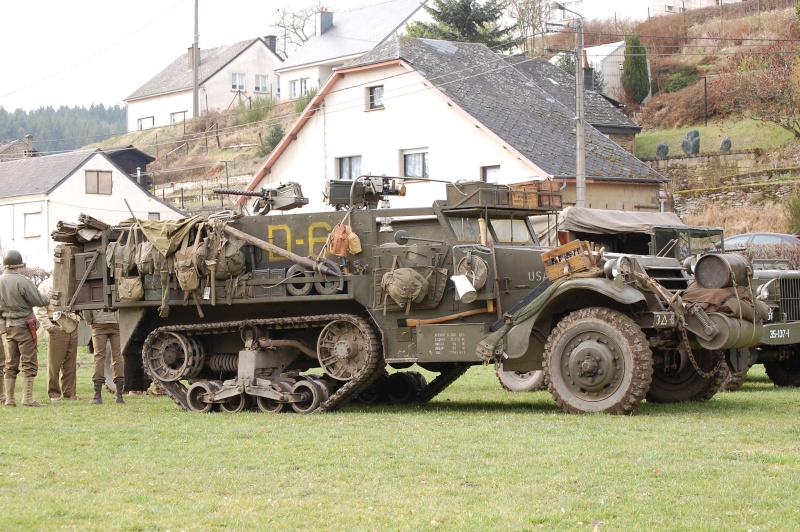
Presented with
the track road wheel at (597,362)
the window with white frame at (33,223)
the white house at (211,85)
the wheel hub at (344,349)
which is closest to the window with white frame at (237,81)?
the white house at (211,85)

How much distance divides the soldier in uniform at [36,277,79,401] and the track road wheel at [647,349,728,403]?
26.4 ft

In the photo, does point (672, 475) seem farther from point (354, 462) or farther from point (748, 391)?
point (748, 391)

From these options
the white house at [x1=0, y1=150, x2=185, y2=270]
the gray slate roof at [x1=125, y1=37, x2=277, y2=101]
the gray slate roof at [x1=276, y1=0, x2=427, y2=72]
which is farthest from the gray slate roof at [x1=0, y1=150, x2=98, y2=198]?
the gray slate roof at [x1=125, y1=37, x2=277, y2=101]

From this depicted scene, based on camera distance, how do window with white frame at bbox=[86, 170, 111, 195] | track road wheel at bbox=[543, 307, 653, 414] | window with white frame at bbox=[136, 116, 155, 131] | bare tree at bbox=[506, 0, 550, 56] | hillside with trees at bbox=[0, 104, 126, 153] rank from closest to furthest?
track road wheel at bbox=[543, 307, 653, 414]
window with white frame at bbox=[86, 170, 111, 195]
bare tree at bbox=[506, 0, 550, 56]
window with white frame at bbox=[136, 116, 155, 131]
hillside with trees at bbox=[0, 104, 126, 153]

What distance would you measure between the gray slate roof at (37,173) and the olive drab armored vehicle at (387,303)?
1436 inches

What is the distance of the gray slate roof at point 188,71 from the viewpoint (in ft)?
263

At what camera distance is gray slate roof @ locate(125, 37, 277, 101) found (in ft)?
263

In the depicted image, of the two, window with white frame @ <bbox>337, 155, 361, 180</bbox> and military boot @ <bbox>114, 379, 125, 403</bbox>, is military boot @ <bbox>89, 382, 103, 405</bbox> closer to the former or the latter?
military boot @ <bbox>114, 379, 125, 403</bbox>

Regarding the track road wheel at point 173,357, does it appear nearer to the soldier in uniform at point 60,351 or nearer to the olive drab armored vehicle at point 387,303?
the olive drab armored vehicle at point 387,303

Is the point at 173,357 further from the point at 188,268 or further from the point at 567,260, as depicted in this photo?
the point at 567,260

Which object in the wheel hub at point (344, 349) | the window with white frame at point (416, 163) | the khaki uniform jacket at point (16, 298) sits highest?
the window with white frame at point (416, 163)

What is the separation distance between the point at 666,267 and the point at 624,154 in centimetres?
2216

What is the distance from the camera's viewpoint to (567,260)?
13727mm

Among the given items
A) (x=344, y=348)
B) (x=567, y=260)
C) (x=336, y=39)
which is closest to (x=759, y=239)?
(x=567, y=260)
